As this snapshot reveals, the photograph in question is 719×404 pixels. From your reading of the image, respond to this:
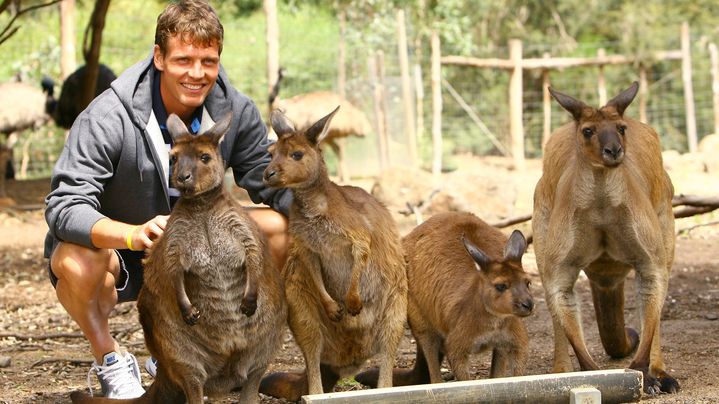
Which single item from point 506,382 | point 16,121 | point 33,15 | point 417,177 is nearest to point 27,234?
point 16,121

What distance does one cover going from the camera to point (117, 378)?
4.29m

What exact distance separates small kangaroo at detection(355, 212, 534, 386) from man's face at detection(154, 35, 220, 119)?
1.08 meters

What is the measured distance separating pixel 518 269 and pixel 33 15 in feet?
52.0

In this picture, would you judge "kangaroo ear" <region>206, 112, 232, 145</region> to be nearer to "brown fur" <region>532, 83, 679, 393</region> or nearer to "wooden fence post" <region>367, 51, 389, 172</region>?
"brown fur" <region>532, 83, 679, 393</region>

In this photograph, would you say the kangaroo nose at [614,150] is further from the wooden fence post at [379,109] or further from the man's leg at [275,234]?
the wooden fence post at [379,109]

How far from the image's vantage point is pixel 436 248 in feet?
15.0

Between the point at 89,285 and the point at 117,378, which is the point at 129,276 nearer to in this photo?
the point at 89,285

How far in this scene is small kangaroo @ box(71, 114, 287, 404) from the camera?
3801 mm

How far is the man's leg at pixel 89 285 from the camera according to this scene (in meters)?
4.19

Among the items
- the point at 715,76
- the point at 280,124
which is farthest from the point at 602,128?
the point at 715,76

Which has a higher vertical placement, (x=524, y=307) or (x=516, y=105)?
(x=524, y=307)

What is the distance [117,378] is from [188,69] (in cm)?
121

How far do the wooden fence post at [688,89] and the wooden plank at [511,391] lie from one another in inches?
538

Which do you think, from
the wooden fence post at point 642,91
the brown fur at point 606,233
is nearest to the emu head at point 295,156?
the brown fur at point 606,233
